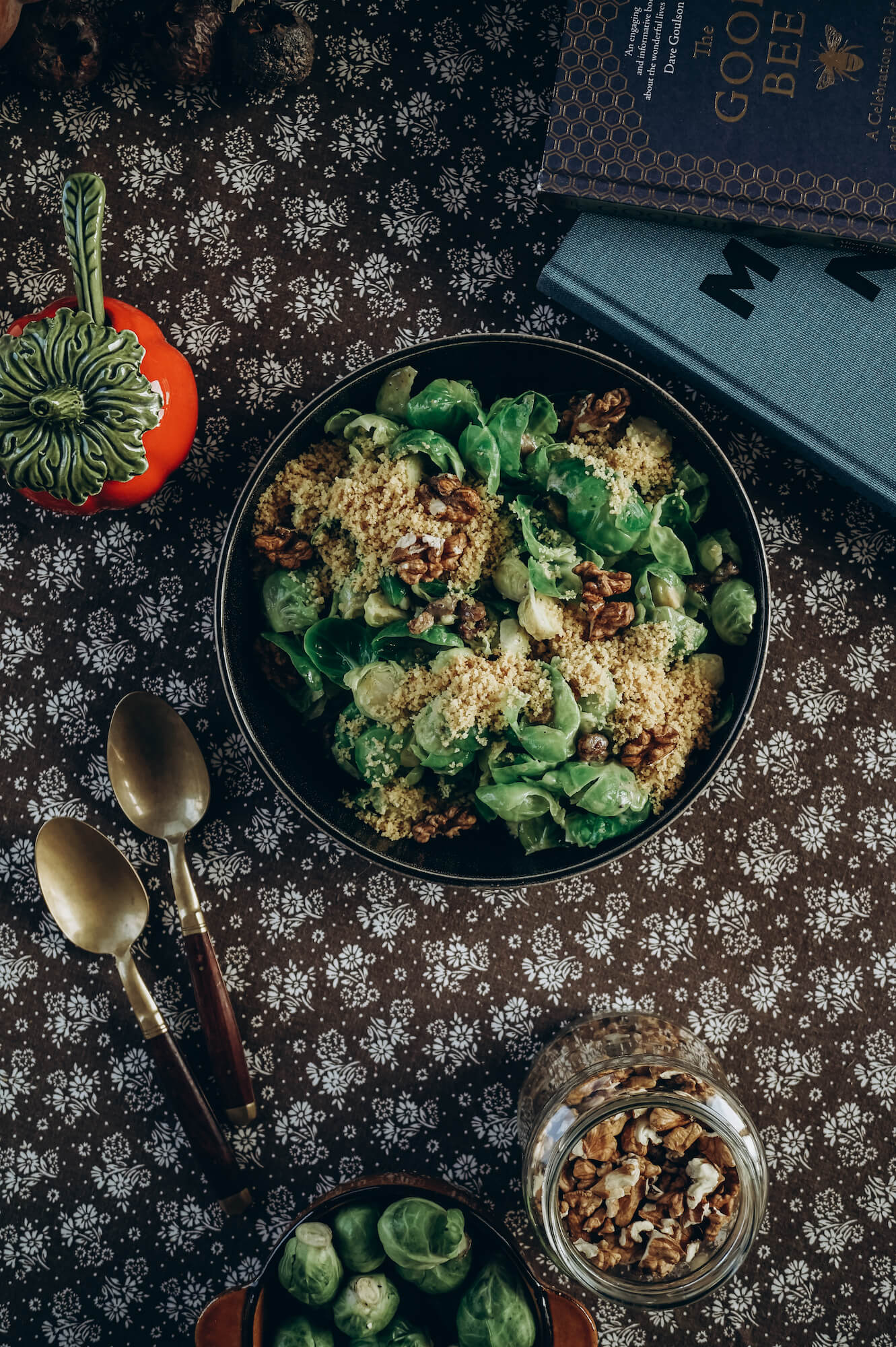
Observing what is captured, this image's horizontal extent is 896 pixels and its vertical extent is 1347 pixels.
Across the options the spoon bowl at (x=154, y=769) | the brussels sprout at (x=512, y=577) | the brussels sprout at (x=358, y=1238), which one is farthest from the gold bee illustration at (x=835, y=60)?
the brussels sprout at (x=358, y=1238)

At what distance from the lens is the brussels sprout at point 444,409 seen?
1383 mm

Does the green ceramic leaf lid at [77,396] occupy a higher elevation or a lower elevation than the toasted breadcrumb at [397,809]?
higher

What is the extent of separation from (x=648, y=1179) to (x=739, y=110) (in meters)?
1.76

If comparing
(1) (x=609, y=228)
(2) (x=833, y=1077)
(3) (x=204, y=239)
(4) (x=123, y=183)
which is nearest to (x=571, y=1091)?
(2) (x=833, y=1077)

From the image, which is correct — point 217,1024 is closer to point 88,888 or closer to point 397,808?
point 88,888

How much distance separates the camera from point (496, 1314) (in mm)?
1442

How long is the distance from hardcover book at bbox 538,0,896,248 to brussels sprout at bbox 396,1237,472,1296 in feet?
5.87

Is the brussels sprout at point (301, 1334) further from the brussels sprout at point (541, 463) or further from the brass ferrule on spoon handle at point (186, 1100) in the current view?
the brussels sprout at point (541, 463)

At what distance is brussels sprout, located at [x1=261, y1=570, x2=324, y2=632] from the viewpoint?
56.4 inches

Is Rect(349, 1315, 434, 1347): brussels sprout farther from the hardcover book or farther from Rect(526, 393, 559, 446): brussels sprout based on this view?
the hardcover book

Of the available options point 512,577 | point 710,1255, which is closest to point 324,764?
point 512,577

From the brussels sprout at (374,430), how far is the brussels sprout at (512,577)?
0.26m

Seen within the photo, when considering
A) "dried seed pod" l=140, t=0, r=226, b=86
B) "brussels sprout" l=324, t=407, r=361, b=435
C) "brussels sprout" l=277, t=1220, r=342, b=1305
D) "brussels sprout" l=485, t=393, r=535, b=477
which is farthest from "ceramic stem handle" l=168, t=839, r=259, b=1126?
"dried seed pod" l=140, t=0, r=226, b=86

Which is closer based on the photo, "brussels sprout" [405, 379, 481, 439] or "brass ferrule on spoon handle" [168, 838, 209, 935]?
"brussels sprout" [405, 379, 481, 439]
